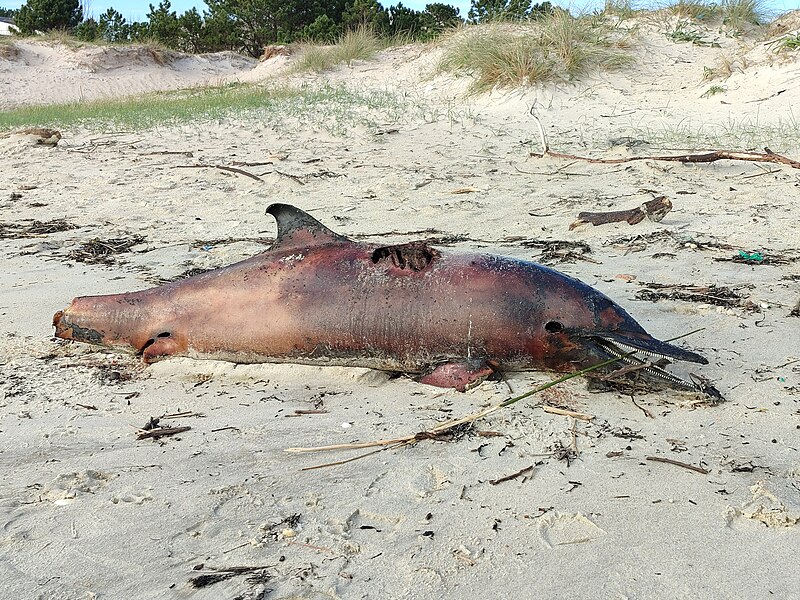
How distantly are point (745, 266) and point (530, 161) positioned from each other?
3.27 m

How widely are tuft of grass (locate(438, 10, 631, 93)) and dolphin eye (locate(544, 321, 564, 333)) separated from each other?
25.5 ft

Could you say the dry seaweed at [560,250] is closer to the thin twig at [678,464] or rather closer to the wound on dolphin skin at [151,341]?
the wound on dolphin skin at [151,341]

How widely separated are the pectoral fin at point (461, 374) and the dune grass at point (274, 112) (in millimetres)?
6207

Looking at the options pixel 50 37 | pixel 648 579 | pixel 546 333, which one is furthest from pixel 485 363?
pixel 50 37

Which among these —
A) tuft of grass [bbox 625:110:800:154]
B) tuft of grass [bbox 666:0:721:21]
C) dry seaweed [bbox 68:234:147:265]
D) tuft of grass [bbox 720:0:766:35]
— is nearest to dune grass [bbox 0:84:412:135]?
tuft of grass [bbox 625:110:800:154]

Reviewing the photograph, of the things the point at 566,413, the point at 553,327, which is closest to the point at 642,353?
the point at 553,327

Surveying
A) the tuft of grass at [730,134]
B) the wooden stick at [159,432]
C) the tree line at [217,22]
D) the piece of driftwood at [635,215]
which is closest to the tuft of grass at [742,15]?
the tuft of grass at [730,134]

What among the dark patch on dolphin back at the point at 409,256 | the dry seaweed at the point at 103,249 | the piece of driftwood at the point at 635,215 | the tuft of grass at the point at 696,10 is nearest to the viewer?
the dark patch on dolphin back at the point at 409,256

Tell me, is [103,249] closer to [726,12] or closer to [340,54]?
[726,12]

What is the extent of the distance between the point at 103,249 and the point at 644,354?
3.68 meters

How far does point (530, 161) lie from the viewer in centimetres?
731

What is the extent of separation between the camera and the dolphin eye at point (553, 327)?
9.28 feet

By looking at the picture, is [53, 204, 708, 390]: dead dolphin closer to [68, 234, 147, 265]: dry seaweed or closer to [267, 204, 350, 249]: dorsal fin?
[267, 204, 350, 249]: dorsal fin

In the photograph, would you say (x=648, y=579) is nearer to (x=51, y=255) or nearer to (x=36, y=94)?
(x=51, y=255)
